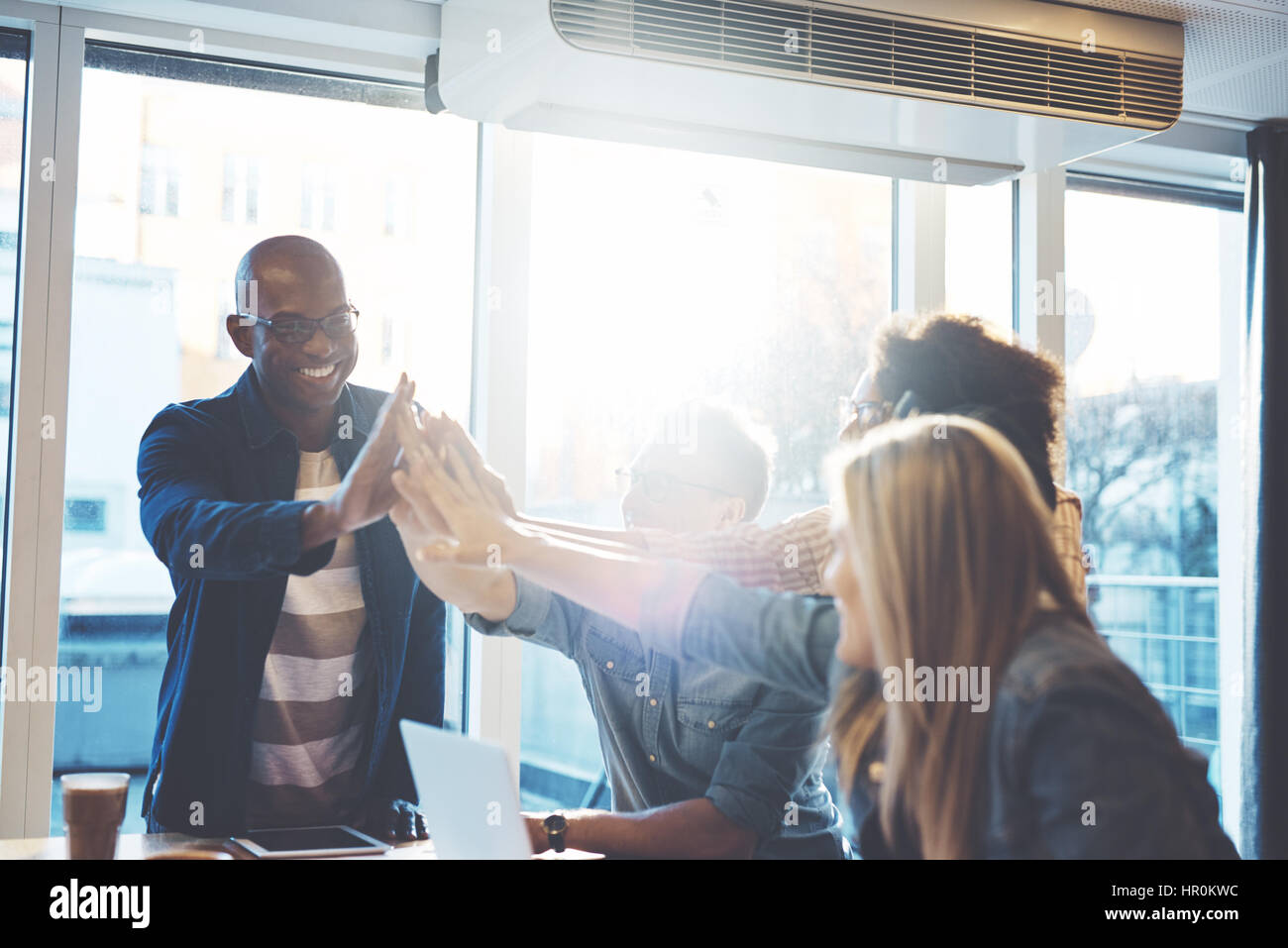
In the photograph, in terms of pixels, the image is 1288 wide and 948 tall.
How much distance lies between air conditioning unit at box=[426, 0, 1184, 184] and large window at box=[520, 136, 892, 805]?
17.0 inches

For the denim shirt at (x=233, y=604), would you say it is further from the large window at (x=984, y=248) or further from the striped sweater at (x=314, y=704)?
the large window at (x=984, y=248)

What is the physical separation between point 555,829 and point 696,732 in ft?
0.97

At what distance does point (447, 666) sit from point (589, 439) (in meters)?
0.63

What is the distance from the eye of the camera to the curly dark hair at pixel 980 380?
1746 millimetres

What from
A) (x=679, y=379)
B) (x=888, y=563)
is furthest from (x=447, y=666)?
(x=888, y=563)

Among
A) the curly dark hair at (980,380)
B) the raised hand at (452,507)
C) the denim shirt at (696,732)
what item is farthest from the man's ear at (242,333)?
the curly dark hair at (980,380)

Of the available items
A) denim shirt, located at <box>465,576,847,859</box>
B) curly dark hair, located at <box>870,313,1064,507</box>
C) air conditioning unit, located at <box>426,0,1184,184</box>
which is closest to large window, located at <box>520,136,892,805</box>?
air conditioning unit, located at <box>426,0,1184,184</box>

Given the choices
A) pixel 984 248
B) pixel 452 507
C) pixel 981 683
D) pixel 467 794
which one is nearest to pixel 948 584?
pixel 981 683

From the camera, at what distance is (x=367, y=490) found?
1.66 m

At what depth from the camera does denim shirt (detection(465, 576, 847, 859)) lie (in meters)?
1.67

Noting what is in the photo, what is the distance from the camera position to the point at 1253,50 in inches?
111

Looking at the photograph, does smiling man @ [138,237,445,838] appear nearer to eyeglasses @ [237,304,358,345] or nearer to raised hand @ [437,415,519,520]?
eyeglasses @ [237,304,358,345]

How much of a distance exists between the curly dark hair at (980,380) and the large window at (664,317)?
1.08 metres
